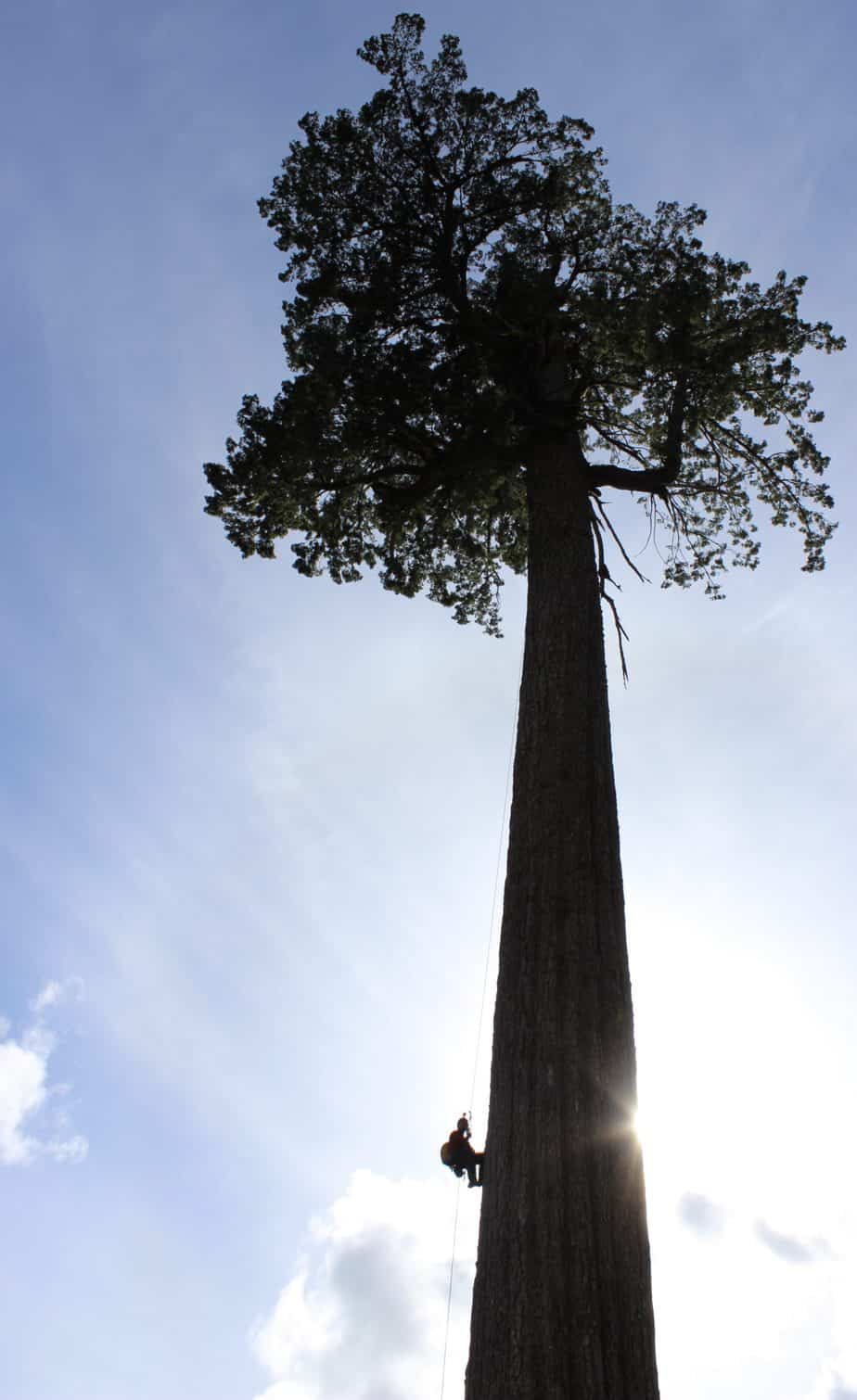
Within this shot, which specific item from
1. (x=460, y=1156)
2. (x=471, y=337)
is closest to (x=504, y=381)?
(x=471, y=337)

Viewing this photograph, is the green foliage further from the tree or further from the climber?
the climber

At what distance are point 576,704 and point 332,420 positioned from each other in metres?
5.17

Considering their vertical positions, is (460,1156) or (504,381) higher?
(504,381)

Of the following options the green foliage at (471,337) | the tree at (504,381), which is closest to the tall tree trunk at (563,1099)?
the tree at (504,381)

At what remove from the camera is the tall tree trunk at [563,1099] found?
11.6 ft

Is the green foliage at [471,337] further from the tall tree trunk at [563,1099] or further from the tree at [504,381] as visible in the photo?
the tall tree trunk at [563,1099]

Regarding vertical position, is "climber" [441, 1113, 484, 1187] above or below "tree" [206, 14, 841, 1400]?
below

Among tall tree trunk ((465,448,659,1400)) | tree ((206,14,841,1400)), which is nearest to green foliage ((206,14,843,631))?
tree ((206,14,841,1400))

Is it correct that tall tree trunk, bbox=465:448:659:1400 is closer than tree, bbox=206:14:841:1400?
Answer: Yes

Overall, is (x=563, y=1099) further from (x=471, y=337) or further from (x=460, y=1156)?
(x=471, y=337)

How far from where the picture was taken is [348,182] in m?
10.6

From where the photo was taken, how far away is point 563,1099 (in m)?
4.12

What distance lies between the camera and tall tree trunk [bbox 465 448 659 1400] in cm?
353

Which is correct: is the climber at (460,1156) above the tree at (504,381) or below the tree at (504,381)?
below
